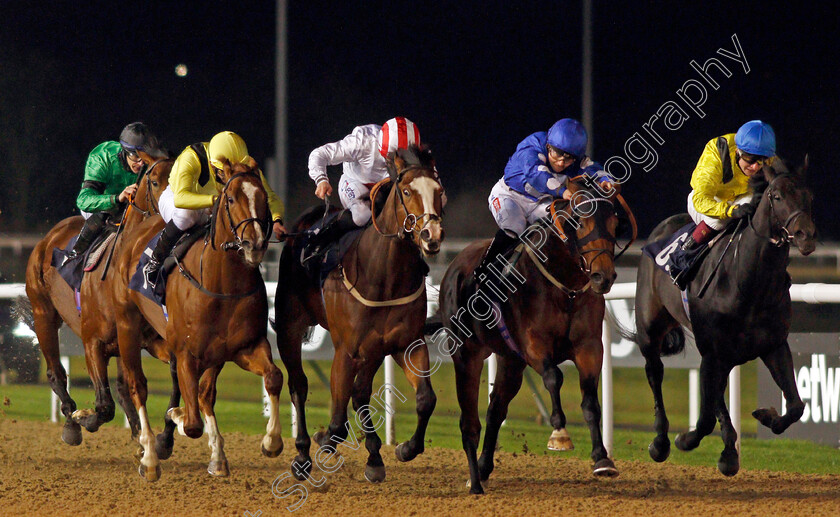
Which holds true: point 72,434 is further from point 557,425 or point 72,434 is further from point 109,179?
point 557,425

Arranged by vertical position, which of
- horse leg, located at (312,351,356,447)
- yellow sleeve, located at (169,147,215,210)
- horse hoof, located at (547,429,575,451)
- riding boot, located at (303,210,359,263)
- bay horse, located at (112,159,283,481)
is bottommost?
horse hoof, located at (547,429,575,451)

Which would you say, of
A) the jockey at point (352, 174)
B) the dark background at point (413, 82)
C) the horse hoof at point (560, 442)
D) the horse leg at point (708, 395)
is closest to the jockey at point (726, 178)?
the horse leg at point (708, 395)

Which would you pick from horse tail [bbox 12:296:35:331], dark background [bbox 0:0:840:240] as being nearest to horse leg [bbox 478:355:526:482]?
horse tail [bbox 12:296:35:331]

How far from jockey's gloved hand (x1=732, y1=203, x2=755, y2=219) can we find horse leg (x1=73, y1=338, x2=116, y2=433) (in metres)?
3.63

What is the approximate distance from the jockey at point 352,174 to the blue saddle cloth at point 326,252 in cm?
4

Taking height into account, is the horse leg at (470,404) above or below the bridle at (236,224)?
below

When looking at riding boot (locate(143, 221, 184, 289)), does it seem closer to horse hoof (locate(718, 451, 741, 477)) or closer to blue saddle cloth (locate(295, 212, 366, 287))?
blue saddle cloth (locate(295, 212, 366, 287))

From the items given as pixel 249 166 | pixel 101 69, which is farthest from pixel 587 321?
Answer: pixel 101 69

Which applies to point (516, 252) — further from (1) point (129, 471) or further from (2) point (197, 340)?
(1) point (129, 471)

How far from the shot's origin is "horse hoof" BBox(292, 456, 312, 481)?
550cm

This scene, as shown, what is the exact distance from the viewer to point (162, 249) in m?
5.71

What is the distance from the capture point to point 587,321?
511cm

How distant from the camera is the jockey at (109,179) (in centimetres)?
638

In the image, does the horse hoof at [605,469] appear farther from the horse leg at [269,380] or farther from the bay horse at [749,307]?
the horse leg at [269,380]
